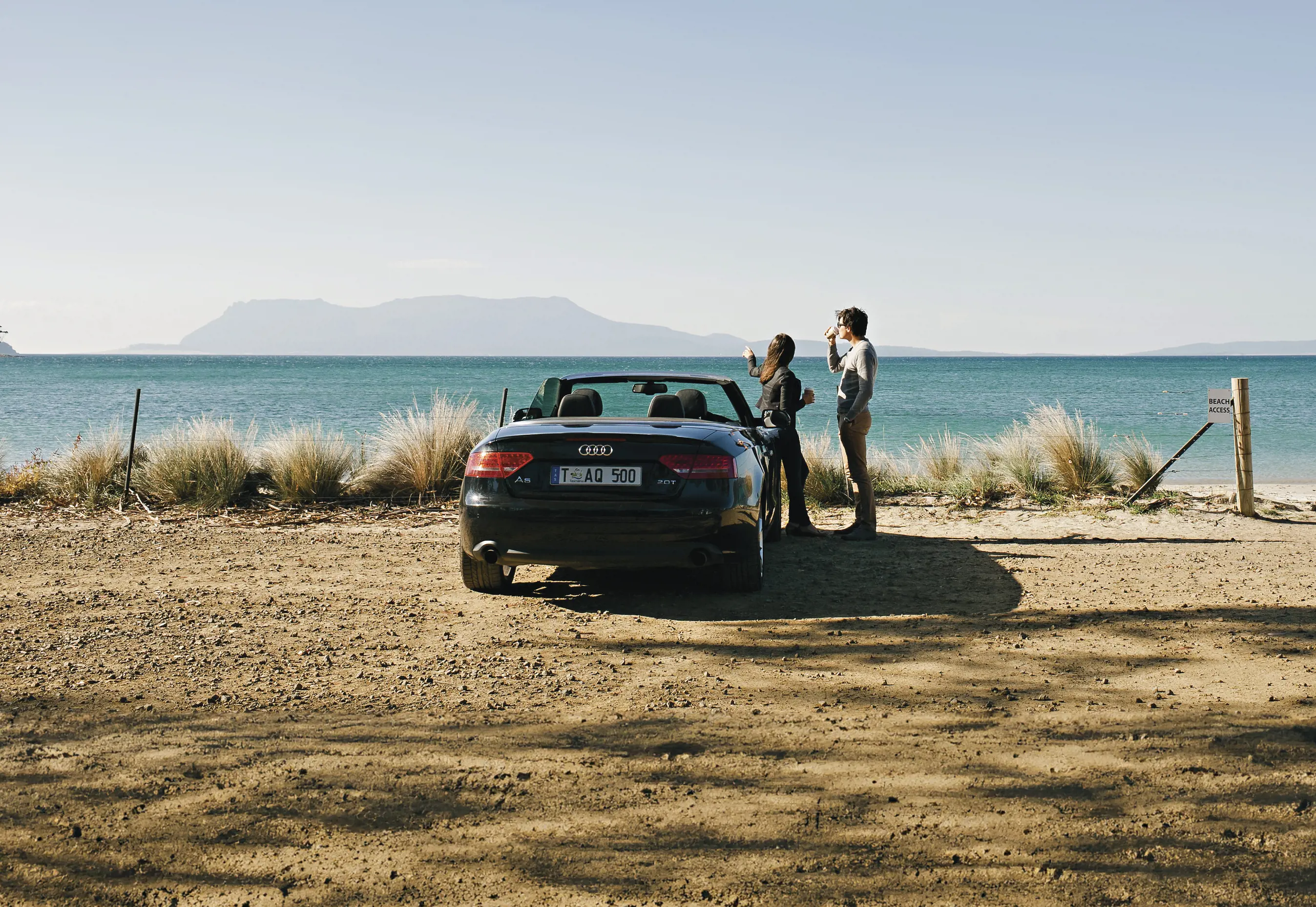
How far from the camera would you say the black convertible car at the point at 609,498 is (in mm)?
6145

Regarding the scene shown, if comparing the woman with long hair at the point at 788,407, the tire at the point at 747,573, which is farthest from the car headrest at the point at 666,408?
the woman with long hair at the point at 788,407

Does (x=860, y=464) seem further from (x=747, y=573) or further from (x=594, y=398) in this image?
(x=594, y=398)

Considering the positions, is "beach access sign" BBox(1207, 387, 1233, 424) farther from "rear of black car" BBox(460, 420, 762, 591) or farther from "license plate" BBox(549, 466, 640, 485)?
"license plate" BBox(549, 466, 640, 485)

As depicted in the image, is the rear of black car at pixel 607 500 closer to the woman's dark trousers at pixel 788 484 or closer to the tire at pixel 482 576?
the tire at pixel 482 576

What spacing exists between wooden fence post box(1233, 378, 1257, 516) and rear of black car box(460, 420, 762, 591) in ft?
24.4

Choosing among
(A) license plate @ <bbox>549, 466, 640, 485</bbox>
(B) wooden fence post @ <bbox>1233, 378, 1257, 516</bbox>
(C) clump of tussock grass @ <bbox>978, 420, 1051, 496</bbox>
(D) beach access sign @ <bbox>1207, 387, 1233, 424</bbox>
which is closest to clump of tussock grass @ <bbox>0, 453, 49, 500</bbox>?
(A) license plate @ <bbox>549, 466, 640, 485</bbox>

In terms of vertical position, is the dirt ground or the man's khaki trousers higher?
the man's khaki trousers

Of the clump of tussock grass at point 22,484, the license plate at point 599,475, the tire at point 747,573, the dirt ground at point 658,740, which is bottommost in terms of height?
the dirt ground at point 658,740

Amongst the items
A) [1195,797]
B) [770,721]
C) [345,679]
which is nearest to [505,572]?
[345,679]

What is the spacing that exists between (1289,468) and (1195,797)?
2036 centimetres

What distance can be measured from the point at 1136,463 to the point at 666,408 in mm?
8403

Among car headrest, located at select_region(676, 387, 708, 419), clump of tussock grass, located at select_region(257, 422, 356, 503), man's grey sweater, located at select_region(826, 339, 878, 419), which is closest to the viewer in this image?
car headrest, located at select_region(676, 387, 708, 419)

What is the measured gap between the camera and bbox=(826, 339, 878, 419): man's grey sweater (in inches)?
359

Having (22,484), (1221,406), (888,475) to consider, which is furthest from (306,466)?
(1221,406)
